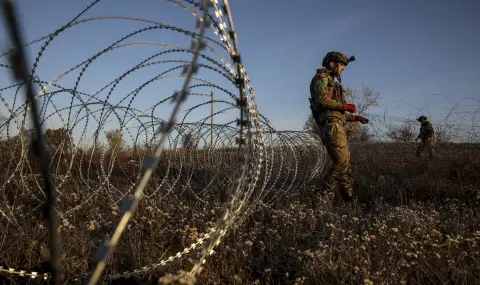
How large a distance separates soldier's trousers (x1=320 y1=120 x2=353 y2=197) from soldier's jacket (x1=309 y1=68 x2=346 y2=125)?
17 centimetres

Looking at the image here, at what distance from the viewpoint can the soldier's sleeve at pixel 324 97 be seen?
537 centimetres

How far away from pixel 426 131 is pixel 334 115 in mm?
10477

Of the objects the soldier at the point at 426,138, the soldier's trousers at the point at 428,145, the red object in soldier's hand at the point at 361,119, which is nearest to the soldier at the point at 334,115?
the red object in soldier's hand at the point at 361,119

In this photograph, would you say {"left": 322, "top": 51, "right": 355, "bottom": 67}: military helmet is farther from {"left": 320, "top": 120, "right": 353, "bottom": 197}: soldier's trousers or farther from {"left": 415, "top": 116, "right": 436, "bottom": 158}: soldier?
{"left": 415, "top": 116, "right": 436, "bottom": 158}: soldier

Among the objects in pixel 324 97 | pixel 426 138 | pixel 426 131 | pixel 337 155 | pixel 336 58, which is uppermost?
pixel 336 58

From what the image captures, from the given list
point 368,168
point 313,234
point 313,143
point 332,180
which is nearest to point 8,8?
point 313,234

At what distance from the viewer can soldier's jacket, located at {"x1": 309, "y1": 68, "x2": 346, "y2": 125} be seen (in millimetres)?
5383

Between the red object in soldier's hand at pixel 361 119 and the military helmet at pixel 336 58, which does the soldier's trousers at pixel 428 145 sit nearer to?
the red object in soldier's hand at pixel 361 119

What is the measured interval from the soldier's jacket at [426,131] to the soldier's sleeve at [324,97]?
1002cm

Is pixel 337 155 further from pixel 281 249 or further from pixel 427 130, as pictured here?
pixel 427 130

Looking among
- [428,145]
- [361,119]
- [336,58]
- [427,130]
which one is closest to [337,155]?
[361,119]

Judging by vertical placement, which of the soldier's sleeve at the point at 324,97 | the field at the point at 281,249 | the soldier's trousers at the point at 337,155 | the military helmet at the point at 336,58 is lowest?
the field at the point at 281,249

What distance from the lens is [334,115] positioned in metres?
5.46

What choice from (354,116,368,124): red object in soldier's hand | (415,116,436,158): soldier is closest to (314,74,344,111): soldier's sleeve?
(354,116,368,124): red object in soldier's hand
